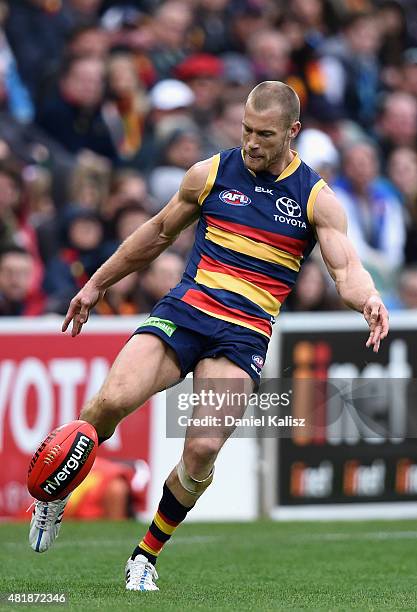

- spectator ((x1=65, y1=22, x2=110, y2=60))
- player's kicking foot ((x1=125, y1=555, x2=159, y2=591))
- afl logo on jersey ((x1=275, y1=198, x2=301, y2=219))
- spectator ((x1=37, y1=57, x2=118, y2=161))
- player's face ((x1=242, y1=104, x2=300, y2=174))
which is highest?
spectator ((x1=65, y1=22, x2=110, y2=60))

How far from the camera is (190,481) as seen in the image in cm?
700

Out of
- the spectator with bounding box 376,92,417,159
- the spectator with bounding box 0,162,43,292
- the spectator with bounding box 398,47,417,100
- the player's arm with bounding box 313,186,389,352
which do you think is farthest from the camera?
the spectator with bounding box 398,47,417,100

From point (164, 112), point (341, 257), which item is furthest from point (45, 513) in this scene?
point (164, 112)

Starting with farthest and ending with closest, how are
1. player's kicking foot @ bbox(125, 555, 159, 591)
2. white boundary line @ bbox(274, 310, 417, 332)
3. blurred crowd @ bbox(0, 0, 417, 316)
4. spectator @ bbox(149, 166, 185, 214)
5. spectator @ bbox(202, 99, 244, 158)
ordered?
spectator @ bbox(202, 99, 244, 158), spectator @ bbox(149, 166, 185, 214), blurred crowd @ bbox(0, 0, 417, 316), white boundary line @ bbox(274, 310, 417, 332), player's kicking foot @ bbox(125, 555, 159, 591)

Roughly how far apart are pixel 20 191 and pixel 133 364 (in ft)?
20.2

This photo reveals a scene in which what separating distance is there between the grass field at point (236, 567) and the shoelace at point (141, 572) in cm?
10

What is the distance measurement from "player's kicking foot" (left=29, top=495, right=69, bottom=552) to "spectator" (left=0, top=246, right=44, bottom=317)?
211 inches

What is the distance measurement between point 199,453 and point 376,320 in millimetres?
1132

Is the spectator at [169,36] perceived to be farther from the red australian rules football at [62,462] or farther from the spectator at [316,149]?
the red australian rules football at [62,462]

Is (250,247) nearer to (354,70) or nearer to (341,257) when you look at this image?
(341,257)

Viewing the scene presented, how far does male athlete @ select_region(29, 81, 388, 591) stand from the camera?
6.83 metres

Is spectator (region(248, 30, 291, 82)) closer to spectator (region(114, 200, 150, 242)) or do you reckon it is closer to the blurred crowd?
the blurred crowd

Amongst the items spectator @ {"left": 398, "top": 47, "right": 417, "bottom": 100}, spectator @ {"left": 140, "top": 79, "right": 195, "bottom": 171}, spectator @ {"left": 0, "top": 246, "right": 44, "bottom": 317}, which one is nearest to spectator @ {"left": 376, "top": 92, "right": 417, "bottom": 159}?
spectator @ {"left": 398, "top": 47, "right": 417, "bottom": 100}

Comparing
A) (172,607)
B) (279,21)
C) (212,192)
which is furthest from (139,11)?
(172,607)
